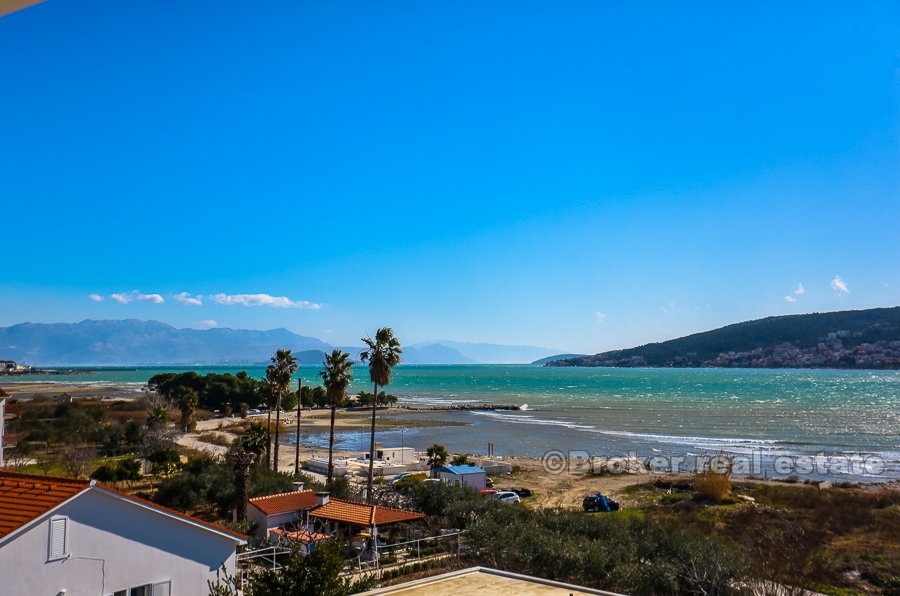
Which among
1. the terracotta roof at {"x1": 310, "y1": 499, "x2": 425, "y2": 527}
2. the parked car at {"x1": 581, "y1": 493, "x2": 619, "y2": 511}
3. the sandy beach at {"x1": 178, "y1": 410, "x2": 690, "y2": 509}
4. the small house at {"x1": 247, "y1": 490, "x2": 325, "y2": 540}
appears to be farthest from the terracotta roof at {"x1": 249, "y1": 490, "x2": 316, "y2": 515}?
the parked car at {"x1": 581, "y1": 493, "x2": 619, "y2": 511}

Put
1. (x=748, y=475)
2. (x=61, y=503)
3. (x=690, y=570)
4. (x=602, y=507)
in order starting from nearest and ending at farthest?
(x=61, y=503) < (x=690, y=570) < (x=602, y=507) < (x=748, y=475)

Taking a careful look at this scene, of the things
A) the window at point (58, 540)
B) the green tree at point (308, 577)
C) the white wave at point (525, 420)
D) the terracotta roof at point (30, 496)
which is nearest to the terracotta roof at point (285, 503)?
the terracotta roof at point (30, 496)

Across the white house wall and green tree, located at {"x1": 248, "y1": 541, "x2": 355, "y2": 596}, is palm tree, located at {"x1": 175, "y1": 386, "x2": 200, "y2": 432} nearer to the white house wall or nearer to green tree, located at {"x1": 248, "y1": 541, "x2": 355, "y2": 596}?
the white house wall

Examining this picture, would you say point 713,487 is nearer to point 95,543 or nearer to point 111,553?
point 111,553

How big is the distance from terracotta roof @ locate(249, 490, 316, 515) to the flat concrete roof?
9.42 meters

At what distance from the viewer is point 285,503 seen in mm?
22453

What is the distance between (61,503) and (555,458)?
44.4 m

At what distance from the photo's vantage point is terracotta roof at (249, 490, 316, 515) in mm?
22016

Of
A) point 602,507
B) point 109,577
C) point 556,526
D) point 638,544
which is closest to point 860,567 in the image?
point 638,544

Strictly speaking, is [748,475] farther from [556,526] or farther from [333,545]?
[333,545]

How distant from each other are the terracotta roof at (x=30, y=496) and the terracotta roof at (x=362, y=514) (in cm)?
839

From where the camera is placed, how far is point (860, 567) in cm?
2030

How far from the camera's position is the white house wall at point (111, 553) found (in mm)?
10539

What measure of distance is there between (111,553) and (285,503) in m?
11.1
